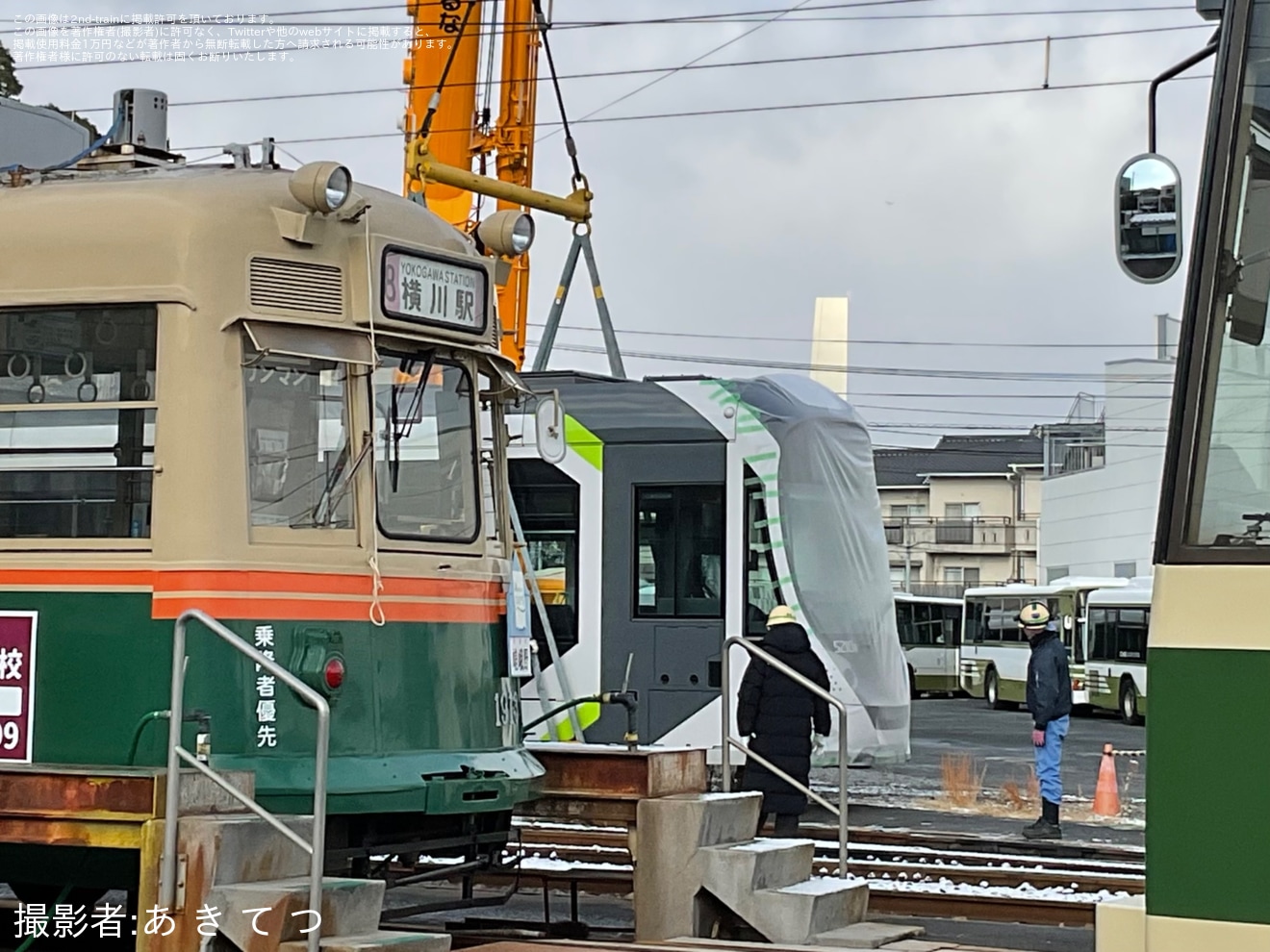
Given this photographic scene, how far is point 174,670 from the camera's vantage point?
7.10 metres

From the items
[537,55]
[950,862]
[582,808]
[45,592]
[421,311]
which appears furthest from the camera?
[537,55]

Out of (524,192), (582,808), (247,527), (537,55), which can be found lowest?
(582,808)

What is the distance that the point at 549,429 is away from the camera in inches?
373

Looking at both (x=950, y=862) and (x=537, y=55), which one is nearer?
(x=950, y=862)

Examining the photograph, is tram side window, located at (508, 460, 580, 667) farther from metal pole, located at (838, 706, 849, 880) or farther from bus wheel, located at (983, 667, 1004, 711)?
bus wheel, located at (983, 667, 1004, 711)

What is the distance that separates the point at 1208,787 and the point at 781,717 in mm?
7945

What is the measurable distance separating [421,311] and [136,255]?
1.32 metres

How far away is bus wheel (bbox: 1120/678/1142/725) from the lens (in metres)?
34.2

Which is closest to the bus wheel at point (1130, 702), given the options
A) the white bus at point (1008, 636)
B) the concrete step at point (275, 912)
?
the white bus at point (1008, 636)

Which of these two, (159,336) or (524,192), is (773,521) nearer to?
(524,192)

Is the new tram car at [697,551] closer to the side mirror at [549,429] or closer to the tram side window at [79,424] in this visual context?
the side mirror at [549,429]

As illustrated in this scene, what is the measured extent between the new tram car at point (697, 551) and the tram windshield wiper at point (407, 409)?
7.35 meters

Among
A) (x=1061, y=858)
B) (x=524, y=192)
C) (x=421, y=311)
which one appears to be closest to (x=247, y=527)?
(x=421, y=311)

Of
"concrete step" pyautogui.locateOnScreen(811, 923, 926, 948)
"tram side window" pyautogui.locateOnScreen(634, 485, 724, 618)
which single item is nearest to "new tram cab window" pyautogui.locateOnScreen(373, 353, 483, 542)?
"concrete step" pyautogui.locateOnScreen(811, 923, 926, 948)
